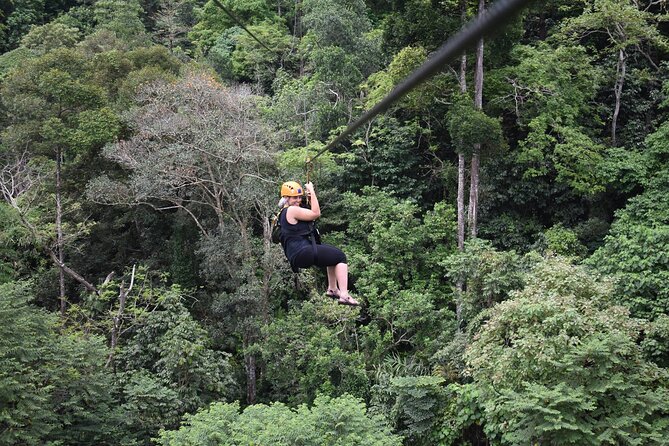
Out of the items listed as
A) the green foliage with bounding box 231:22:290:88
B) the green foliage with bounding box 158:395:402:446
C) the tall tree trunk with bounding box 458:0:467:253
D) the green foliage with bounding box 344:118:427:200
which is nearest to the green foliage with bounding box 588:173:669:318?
the tall tree trunk with bounding box 458:0:467:253

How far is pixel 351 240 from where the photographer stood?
11734 mm

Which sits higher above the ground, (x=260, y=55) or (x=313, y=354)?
(x=260, y=55)

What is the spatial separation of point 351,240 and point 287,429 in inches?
202

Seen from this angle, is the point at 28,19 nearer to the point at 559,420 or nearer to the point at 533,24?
the point at 533,24

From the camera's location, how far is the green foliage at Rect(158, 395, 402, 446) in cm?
705

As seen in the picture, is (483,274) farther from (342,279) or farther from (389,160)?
(342,279)

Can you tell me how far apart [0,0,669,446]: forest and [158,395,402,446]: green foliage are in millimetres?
44

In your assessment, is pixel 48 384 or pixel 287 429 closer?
pixel 287 429

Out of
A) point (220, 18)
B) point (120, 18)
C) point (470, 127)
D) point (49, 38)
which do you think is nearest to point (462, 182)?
point (470, 127)

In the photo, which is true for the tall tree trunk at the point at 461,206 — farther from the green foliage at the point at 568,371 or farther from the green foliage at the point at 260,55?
the green foliage at the point at 260,55

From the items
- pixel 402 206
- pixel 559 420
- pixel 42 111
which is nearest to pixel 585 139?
pixel 402 206

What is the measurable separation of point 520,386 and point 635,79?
24.8 feet

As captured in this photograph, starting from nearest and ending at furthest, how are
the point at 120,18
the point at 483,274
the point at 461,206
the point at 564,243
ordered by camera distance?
the point at 483,274
the point at 564,243
the point at 461,206
the point at 120,18

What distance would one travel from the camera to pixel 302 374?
1012 cm
